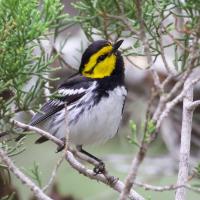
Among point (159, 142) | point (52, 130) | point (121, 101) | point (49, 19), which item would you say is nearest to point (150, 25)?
point (49, 19)

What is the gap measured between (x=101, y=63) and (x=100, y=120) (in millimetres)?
355

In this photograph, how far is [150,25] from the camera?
2.82m

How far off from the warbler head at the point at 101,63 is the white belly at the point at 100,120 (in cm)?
14

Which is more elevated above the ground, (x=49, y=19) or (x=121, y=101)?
(x=49, y=19)

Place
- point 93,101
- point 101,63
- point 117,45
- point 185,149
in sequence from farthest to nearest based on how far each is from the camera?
A: 1. point 101,63
2. point 93,101
3. point 117,45
4. point 185,149

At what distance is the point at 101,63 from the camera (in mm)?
3969

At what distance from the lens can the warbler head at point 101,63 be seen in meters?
3.87

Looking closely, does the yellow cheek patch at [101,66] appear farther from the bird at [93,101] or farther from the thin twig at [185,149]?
the thin twig at [185,149]

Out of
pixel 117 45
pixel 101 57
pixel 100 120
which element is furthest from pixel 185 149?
pixel 101 57

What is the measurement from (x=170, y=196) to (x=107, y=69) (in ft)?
9.43

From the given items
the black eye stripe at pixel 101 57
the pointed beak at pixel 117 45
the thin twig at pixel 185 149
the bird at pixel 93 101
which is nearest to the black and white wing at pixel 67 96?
the bird at pixel 93 101

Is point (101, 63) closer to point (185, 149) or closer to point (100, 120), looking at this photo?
point (100, 120)

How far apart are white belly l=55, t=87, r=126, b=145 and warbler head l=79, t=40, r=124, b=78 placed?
0.14m

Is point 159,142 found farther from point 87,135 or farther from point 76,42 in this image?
point 87,135
